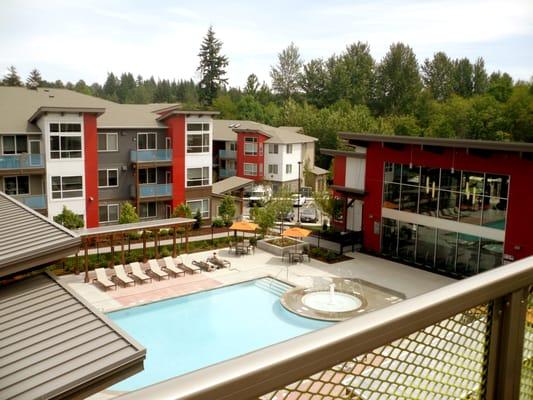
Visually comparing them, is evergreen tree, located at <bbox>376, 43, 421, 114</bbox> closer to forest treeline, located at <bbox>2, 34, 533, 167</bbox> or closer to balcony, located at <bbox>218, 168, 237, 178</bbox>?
forest treeline, located at <bbox>2, 34, 533, 167</bbox>

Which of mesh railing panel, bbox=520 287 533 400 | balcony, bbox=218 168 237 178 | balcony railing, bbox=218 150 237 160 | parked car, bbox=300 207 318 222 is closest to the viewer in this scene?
mesh railing panel, bbox=520 287 533 400

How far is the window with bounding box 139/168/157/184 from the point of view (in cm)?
2883

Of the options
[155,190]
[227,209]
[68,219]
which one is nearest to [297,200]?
[227,209]

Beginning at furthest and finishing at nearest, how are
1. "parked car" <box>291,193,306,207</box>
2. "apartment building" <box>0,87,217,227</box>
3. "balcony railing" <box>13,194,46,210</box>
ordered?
"parked car" <box>291,193,306,207</box> → "apartment building" <box>0,87,217,227</box> → "balcony railing" <box>13,194,46,210</box>

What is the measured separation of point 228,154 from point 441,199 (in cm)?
2422

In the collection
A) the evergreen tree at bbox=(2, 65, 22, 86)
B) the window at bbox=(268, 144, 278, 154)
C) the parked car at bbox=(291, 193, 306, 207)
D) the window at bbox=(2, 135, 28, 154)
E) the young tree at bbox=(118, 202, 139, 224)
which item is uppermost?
the evergreen tree at bbox=(2, 65, 22, 86)

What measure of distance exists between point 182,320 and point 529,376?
50.8 feet

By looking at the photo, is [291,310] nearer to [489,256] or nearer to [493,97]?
[489,256]

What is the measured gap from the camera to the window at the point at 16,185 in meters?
24.3

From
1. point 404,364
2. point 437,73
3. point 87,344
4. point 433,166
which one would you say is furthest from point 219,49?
point 404,364

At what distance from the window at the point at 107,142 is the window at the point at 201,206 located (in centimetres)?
528

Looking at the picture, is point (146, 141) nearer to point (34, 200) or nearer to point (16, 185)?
point (34, 200)

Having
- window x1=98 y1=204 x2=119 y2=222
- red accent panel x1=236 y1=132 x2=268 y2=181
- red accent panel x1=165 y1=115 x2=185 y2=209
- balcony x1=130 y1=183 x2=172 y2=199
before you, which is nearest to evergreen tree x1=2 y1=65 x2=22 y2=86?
red accent panel x1=236 y1=132 x2=268 y2=181

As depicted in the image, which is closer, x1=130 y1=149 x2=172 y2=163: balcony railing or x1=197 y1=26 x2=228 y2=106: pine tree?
x1=130 y1=149 x2=172 y2=163: balcony railing
